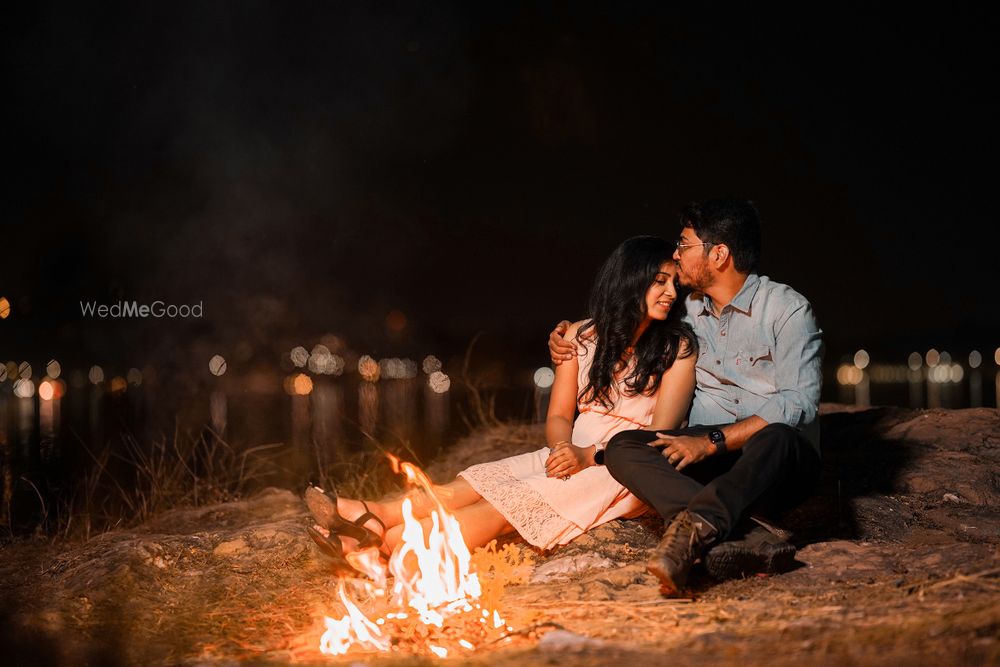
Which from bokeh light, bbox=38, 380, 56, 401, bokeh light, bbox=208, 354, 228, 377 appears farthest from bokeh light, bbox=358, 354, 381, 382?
bokeh light, bbox=38, 380, 56, 401

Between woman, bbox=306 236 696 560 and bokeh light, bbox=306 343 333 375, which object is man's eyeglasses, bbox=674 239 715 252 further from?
bokeh light, bbox=306 343 333 375

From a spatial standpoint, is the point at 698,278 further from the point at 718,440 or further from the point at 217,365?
the point at 217,365

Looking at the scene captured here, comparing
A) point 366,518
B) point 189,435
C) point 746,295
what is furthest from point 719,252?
point 189,435

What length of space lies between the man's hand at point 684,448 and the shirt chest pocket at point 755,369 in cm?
61

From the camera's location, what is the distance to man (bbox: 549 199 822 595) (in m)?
3.93

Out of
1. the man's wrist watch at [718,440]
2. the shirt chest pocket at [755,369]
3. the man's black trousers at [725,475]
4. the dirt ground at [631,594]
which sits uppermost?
the shirt chest pocket at [755,369]

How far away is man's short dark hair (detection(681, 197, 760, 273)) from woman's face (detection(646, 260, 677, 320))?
26 cm

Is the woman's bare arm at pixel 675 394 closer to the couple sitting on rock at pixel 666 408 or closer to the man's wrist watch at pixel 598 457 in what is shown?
the couple sitting on rock at pixel 666 408

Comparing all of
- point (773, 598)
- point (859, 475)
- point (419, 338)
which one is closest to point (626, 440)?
point (773, 598)

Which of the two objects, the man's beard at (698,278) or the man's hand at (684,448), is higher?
the man's beard at (698,278)

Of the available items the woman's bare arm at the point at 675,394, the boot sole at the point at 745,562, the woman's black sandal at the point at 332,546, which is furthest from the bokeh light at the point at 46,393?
the boot sole at the point at 745,562

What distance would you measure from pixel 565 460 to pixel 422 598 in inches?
46.9

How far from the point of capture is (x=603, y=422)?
5.09 metres

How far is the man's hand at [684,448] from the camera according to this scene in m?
4.28
